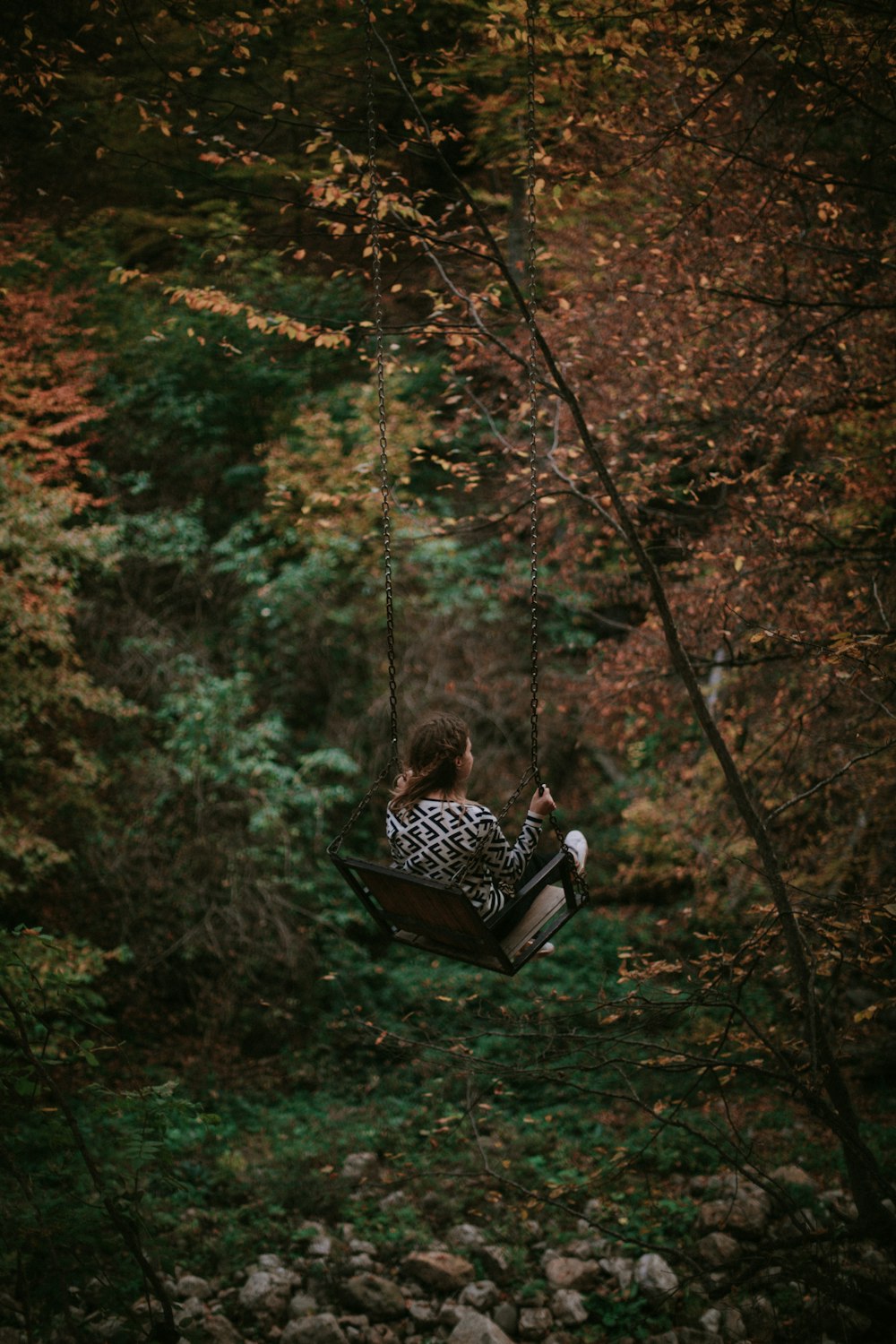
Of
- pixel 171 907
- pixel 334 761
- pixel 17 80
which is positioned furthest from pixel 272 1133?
pixel 17 80

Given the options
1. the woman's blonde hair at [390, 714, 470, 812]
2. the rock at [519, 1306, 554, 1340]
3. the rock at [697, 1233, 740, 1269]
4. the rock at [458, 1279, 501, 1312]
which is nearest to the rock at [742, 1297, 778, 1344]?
the rock at [697, 1233, 740, 1269]

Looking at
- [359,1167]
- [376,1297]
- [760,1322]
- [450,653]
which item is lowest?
[359,1167]

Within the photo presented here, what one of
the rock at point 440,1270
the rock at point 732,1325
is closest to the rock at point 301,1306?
the rock at point 440,1270

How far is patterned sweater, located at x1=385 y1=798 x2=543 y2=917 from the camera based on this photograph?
352 cm

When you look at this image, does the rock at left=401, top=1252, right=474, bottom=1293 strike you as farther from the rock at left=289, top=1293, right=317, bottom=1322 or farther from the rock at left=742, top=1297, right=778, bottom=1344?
the rock at left=742, top=1297, right=778, bottom=1344

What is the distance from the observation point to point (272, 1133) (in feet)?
23.3

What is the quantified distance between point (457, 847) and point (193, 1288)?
367 cm

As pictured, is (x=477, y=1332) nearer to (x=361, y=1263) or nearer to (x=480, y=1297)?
(x=480, y=1297)

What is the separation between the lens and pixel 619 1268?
5.62 meters

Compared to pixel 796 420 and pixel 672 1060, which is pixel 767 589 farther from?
pixel 672 1060

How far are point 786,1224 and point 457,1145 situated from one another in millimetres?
2155

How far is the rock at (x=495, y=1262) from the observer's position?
5.69 m

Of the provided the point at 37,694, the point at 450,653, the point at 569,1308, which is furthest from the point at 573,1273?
the point at 450,653

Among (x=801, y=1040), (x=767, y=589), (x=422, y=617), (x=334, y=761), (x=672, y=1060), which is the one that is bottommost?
(x=334, y=761)
